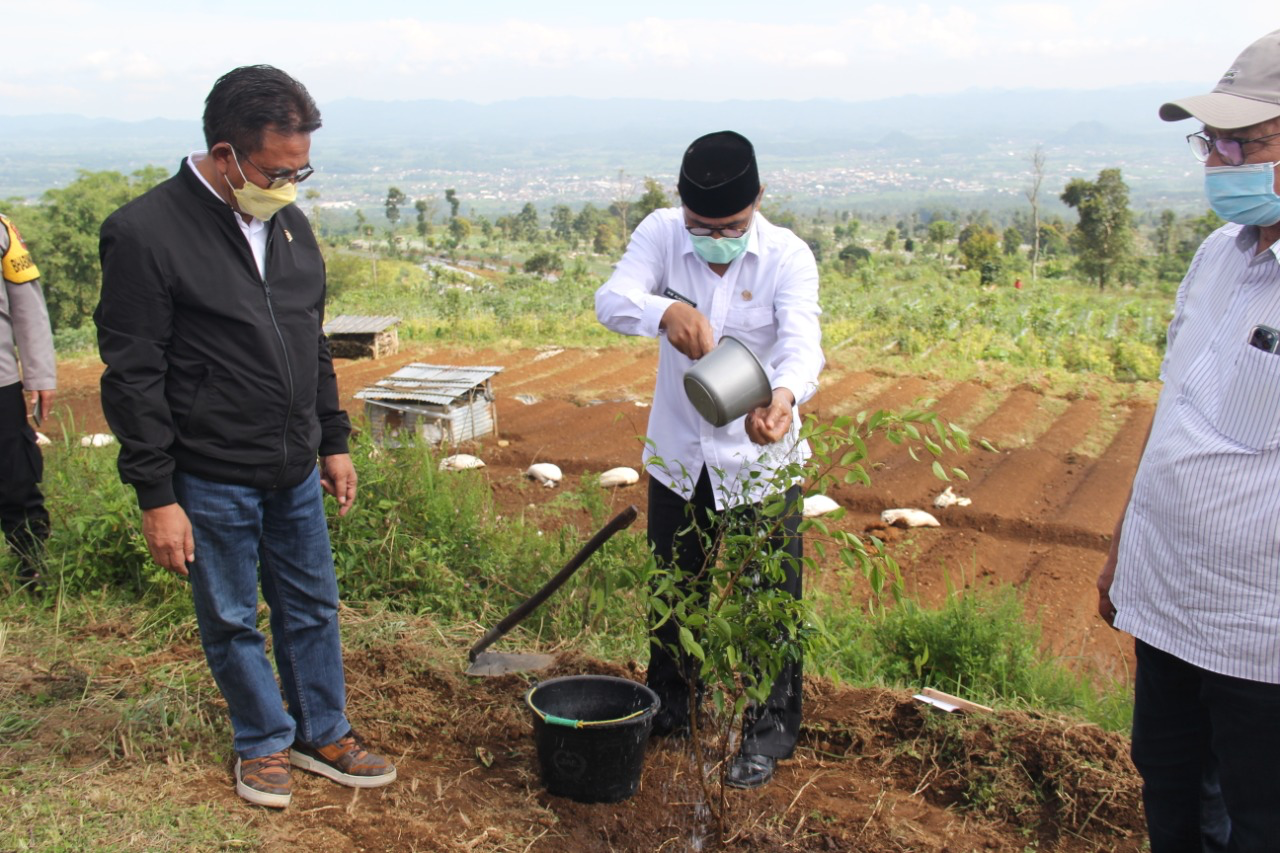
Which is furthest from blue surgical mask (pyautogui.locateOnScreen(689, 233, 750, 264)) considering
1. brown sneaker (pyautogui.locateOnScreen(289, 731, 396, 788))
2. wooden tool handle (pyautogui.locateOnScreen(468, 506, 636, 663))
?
brown sneaker (pyautogui.locateOnScreen(289, 731, 396, 788))

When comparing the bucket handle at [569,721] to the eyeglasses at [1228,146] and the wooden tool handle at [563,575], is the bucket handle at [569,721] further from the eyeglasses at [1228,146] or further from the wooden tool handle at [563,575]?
the eyeglasses at [1228,146]

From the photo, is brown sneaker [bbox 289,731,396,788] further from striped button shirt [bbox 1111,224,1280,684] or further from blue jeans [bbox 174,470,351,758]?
striped button shirt [bbox 1111,224,1280,684]

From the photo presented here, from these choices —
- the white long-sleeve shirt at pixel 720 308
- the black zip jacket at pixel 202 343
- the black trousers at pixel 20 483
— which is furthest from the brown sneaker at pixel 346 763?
the black trousers at pixel 20 483

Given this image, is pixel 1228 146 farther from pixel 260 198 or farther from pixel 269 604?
pixel 269 604

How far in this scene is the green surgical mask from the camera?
2160 millimetres

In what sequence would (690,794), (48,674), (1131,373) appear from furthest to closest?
(1131,373), (48,674), (690,794)

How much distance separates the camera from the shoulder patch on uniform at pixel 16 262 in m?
3.59

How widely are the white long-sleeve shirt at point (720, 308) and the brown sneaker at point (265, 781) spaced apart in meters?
1.17

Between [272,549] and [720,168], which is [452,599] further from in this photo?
[720,168]

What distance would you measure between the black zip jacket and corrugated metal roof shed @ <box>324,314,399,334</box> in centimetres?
914

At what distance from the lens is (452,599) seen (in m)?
3.78

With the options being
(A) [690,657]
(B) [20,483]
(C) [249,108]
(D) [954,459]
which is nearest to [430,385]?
(B) [20,483]

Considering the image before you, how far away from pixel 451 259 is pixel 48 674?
1930 inches

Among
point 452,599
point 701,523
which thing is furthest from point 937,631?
point 452,599
